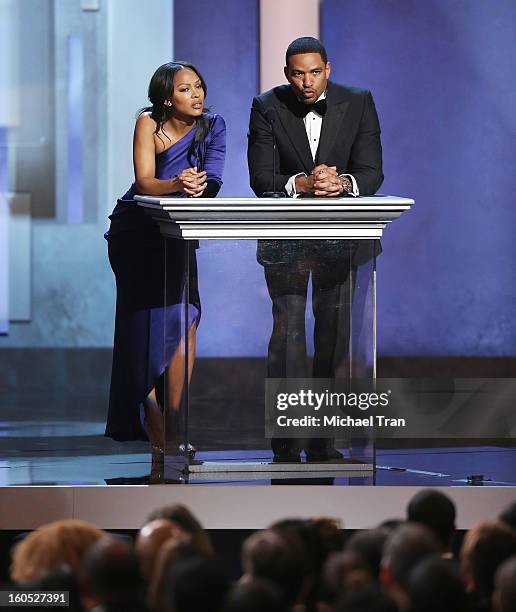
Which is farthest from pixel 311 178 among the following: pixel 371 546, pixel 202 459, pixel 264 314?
pixel 371 546

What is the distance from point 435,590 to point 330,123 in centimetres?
212

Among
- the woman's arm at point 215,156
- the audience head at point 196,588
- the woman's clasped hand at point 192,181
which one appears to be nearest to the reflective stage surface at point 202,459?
the woman's clasped hand at point 192,181

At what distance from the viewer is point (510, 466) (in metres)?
3.90

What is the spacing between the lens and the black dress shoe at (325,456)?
3490 millimetres

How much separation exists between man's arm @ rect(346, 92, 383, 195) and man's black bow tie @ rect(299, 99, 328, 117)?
0.11 metres

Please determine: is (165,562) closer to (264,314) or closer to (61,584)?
(61,584)

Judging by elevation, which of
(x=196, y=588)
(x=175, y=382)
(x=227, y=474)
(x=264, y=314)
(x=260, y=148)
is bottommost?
(x=227, y=474)

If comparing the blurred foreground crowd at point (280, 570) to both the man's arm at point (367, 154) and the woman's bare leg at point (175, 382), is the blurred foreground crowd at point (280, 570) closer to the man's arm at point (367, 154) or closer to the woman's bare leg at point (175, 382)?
the woman's bare leg at point (175, 382)

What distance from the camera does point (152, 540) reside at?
6.99 feet

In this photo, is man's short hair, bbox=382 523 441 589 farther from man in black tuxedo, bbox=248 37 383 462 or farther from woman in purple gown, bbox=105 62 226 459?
woman in purple gown, bbox=105 62 226 459

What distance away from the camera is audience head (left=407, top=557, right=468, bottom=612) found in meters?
1.78

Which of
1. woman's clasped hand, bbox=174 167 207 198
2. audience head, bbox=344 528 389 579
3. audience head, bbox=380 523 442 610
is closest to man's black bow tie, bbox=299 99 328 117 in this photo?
woman's clasped hand, bbox=174 167 207 198

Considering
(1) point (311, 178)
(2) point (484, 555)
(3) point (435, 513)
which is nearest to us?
(2) point (484, 555)

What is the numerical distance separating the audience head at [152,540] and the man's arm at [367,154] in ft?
5.55
